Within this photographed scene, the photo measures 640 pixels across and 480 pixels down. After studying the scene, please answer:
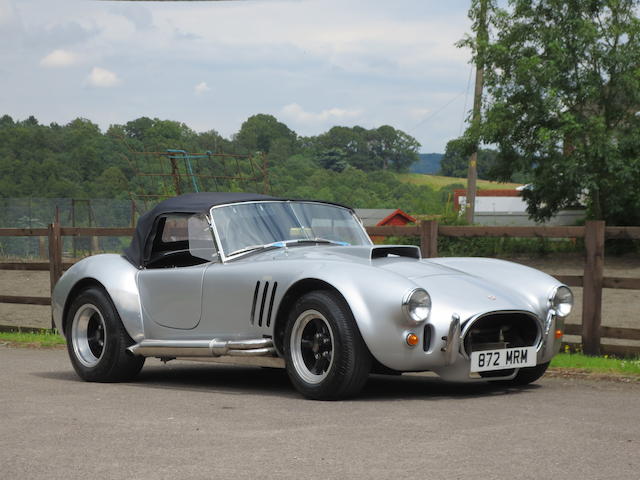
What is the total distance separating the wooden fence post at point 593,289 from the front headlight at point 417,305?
376 cm

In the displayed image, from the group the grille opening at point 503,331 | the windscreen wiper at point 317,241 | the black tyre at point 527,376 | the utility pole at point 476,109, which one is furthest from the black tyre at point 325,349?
the utility pole at point 476,109

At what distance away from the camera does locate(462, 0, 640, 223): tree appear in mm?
34094

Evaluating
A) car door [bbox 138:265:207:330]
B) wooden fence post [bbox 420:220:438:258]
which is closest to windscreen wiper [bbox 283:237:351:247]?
car door [bbox 138:265:207:330]

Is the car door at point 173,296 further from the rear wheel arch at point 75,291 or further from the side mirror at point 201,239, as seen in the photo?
the rear wheel arch at point 75,291

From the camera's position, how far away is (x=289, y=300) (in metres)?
6.66

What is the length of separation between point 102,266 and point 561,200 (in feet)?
101

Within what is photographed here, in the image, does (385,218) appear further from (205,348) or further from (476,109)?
(205,348)

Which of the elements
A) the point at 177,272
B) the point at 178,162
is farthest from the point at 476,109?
the point at 177,272

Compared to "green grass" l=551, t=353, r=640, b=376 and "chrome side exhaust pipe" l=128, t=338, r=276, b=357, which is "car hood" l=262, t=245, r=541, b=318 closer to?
"chrome side exhaust pipe" l=128, t=338, r=276, b=357

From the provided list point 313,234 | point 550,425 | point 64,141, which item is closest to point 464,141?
point 313,234

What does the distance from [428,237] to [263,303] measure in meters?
4.13

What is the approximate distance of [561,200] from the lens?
1447 inches

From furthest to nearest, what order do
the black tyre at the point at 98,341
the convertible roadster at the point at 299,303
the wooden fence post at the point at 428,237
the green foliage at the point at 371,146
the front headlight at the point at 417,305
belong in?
1. the green foliage at the point at 371,146
2. the wooden fence post at the point at 428,237
3. the black tyre at the point at 98,341
4. the convertible roadster at the point at 299,303
5. the front headlight at the point at 417,305

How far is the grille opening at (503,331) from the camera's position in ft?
21.6
